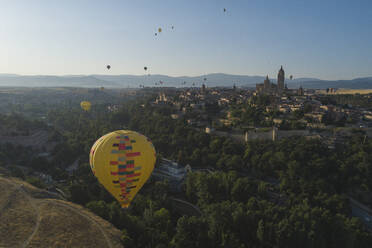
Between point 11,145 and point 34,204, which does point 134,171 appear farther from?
point 11,145

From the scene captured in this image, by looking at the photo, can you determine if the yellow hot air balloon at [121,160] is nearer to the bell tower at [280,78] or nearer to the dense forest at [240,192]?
the dense forest at [240,192]

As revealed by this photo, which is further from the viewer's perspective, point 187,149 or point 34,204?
point 187,149

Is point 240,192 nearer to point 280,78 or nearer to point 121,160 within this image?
point 121,160

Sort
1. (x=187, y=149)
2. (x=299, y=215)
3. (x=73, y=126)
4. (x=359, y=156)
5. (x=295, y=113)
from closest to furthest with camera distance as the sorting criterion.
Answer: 1. (x=299, y=215)
2. (x=359, y=156)
3. (x=187, y=149)
4. (x=295, y=113)
5. (x=73, y=126)

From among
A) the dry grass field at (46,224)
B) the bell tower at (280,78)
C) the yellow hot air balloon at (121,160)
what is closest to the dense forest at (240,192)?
the dry grass field at (46,224)

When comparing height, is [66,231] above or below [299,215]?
above

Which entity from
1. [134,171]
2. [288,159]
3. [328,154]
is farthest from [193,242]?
[328,154]

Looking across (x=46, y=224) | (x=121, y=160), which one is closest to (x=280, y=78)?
(x=121, y=160)

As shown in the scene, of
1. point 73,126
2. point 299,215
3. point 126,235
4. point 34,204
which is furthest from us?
point 73,126
